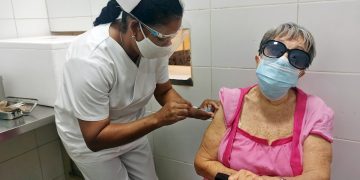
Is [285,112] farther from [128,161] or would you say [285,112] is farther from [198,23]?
[128,161]

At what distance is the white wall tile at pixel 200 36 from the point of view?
1665 mm

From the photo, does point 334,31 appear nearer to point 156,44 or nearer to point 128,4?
point 156,44

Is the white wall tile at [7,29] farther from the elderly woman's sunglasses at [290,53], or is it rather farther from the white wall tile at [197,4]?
the elderly woman's sunglasses at [290,53]

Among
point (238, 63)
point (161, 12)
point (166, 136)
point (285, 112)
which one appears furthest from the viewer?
point (166, 136)

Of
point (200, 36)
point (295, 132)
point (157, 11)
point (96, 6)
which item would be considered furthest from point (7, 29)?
point (295, 132)

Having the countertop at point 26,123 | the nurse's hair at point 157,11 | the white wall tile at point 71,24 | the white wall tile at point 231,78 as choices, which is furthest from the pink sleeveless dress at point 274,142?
the white wall tile at point 71,24

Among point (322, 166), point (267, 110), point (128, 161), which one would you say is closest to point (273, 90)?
point (267, 110)

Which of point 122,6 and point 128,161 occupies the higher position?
point 122,6

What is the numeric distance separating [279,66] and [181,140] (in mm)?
965

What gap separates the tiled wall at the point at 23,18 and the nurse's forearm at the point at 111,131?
1238 millimetres

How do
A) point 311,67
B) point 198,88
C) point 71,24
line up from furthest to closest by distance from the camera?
point 71,24 < point 198,88 < point 311,67

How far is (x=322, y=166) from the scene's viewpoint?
1.17 m

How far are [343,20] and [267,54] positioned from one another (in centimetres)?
43

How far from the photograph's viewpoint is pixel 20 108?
1676 mm
